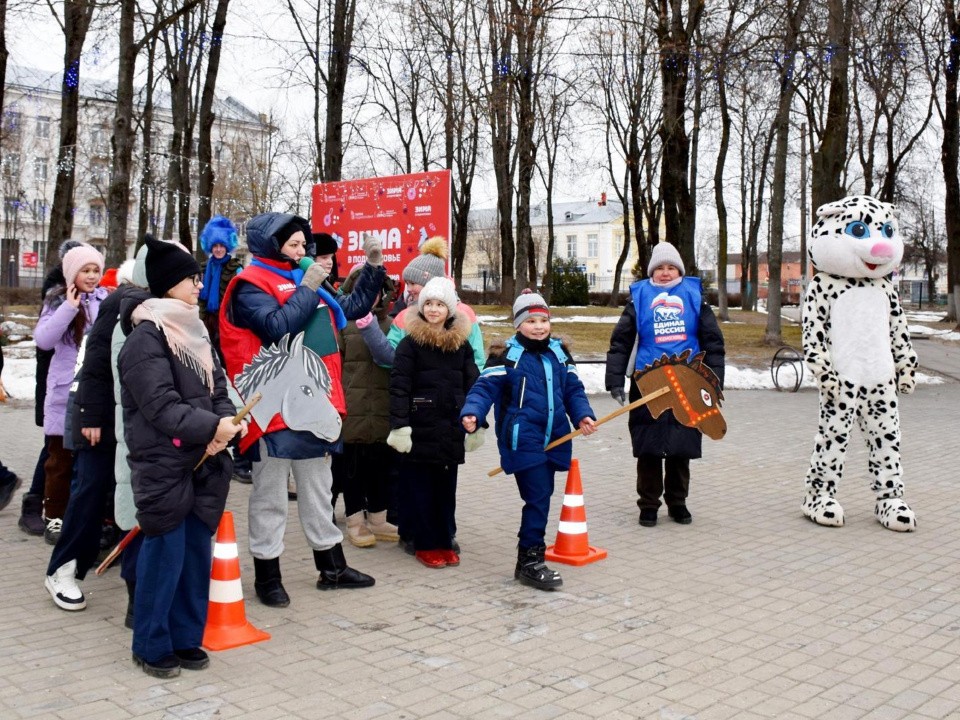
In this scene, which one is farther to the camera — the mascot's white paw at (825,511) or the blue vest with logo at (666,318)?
the blue vest with logo at (666,318)

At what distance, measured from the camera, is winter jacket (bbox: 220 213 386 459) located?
16.1ft

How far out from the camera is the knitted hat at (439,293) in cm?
573

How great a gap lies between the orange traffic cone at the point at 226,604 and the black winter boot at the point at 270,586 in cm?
38

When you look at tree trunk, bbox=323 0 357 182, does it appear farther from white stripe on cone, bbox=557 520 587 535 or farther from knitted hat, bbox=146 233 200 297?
knitted hat, bbox=146 233 200 297

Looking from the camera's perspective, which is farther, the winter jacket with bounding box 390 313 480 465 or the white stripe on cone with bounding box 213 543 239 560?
the winter jacket with bounding box 390 313 480 465

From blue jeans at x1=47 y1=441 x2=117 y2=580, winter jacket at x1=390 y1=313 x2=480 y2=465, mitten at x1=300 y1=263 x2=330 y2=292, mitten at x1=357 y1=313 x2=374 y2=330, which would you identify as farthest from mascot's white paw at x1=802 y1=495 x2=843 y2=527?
blue jeans at x1=47 y1=441 x2=117 y2=580

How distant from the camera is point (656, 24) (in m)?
20.4

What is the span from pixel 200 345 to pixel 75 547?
149 cm

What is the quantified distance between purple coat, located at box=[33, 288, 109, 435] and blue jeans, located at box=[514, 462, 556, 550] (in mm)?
2837

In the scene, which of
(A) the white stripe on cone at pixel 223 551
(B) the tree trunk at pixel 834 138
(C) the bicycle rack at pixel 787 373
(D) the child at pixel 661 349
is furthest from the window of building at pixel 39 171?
(A) the white stripe on cone at pixel 223 551

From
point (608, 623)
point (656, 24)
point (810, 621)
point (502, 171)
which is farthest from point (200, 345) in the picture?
point (502, 171)

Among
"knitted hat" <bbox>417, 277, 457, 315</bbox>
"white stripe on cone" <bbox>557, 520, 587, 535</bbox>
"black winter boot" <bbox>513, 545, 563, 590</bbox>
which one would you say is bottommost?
"black winter boot" <bbox>513, 545, 563, 590</bbox>

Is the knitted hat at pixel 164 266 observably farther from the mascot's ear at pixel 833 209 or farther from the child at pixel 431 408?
the mascot's ear at pixel 833 209

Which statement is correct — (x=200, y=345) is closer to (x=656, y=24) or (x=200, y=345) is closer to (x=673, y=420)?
(x=673, y=420)
